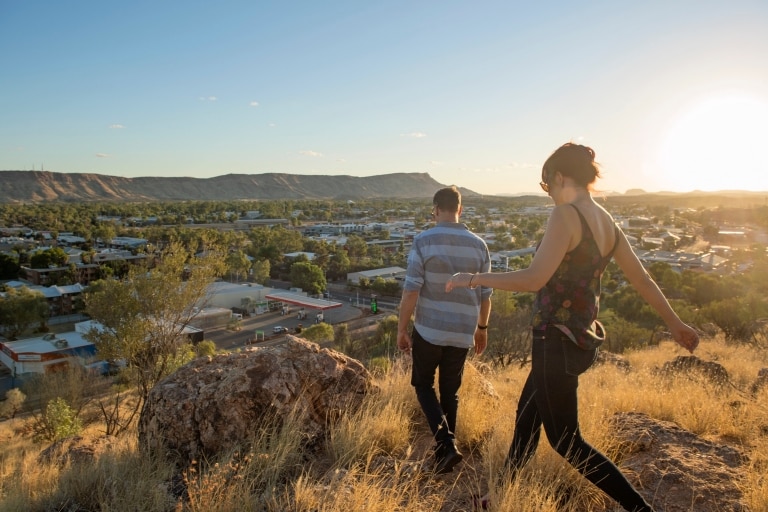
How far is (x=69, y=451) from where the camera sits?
3811 millimetres

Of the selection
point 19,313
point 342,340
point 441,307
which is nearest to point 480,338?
point 441,307

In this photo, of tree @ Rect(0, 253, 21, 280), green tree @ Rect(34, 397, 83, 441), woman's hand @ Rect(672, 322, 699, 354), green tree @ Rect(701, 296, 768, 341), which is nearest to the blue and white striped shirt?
woman's hand @ Rect(672, 322, 699, 354)

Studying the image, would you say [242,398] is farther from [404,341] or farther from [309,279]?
[309,279]

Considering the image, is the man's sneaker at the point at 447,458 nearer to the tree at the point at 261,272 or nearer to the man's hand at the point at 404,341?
the man's hand at the point at 404,341

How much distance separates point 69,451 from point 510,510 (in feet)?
11.1

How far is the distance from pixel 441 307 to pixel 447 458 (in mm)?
777

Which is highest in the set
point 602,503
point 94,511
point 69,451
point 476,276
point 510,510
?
point 476,276

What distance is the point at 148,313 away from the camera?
13.3m

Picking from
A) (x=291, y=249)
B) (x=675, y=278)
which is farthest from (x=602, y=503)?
(x=291, y=249)

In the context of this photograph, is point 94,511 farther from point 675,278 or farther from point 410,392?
point 675,278

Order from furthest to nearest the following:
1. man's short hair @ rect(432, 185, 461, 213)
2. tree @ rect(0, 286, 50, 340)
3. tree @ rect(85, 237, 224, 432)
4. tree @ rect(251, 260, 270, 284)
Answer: tree @ rect(251, 260, 270, 284) → tree @ rect(0, 286, 50, 340) → tree @ rect(85, 237, 224, 432) → man's short hair @ rect(432, 185, 461, 213)

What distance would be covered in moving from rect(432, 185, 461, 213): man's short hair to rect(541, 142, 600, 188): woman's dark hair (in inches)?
30.8

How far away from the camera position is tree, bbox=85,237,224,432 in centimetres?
1282

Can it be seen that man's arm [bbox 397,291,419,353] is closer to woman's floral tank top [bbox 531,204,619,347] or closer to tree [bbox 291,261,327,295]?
woman's floral tank top [bbox 531,204,619,347]
